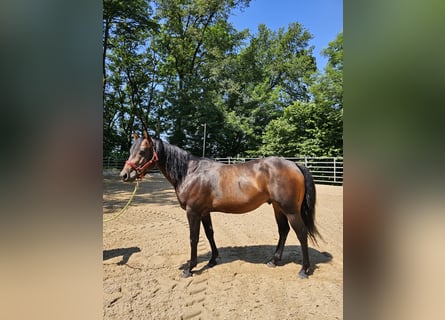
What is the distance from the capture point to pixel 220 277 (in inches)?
101

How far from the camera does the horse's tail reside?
268 cm

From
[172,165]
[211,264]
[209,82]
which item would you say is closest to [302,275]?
[211,264]

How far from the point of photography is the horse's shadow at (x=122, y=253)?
10.1 feet

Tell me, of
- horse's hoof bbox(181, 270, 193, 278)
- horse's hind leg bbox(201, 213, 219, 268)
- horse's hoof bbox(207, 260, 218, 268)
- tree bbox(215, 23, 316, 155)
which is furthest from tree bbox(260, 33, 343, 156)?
horse's hoof bbox(181, 270, 193, 278)

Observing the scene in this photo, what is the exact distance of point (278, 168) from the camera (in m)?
2.63

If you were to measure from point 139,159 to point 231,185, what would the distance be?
42.1 inches

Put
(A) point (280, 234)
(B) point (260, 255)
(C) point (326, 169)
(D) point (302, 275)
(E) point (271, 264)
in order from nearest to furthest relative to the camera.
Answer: (D) point (302, 275) < (E) point (271, 264) < (A) point (280, 234) < (B) point (260, 255) < (C) point (326, 169)

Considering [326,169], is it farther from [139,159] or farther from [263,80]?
[263,80]

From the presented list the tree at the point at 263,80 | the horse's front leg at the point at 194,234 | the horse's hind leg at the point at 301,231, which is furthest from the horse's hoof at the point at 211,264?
the tree at the point at 263,80

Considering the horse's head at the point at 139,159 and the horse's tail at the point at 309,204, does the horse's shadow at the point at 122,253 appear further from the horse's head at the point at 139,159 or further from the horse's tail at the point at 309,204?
the horse's tail at the point at 309,204

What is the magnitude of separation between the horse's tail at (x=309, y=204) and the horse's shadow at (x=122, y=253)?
89.5 inches
